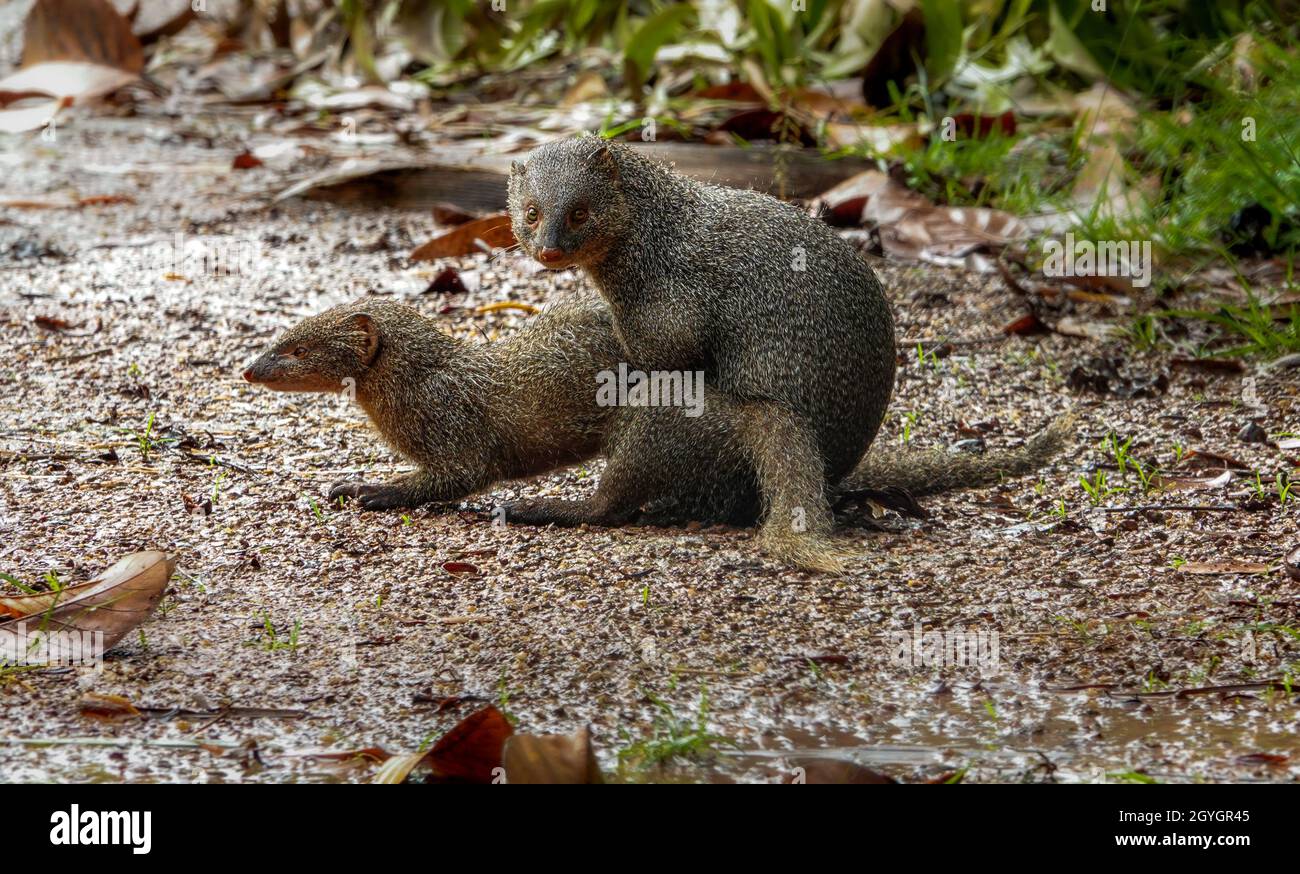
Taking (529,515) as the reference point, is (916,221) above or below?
above

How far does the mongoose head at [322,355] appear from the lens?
4215 mm

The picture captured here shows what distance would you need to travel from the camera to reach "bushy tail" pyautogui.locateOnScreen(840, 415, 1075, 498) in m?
4.09

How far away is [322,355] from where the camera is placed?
425 centimetres

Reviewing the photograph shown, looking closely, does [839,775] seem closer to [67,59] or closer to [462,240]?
[462,240]

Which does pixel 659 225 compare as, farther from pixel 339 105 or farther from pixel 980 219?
pixel 339 105

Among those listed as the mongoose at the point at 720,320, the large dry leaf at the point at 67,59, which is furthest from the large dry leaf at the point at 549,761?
the large dry leaf at the point at 67,59

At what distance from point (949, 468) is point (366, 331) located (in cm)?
167

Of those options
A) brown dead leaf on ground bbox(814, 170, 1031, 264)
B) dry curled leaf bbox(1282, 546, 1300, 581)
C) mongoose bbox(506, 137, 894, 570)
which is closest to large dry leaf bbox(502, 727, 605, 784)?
mongoose bbox(506, 137, 894, 570)

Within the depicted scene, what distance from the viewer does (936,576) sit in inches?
137

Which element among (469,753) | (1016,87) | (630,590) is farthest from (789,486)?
(1016,87)

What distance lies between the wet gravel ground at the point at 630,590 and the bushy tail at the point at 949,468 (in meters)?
0.05

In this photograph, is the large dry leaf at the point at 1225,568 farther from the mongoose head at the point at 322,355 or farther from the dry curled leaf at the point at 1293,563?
the mongoose head at the point at 322,355

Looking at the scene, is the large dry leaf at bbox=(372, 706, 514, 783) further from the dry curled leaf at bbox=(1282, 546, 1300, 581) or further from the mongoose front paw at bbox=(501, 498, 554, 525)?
the dry curled leaf at bbox=(1282, 546, 1300, 581)

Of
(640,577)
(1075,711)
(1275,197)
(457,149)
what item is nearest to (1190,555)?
(1075,711)
